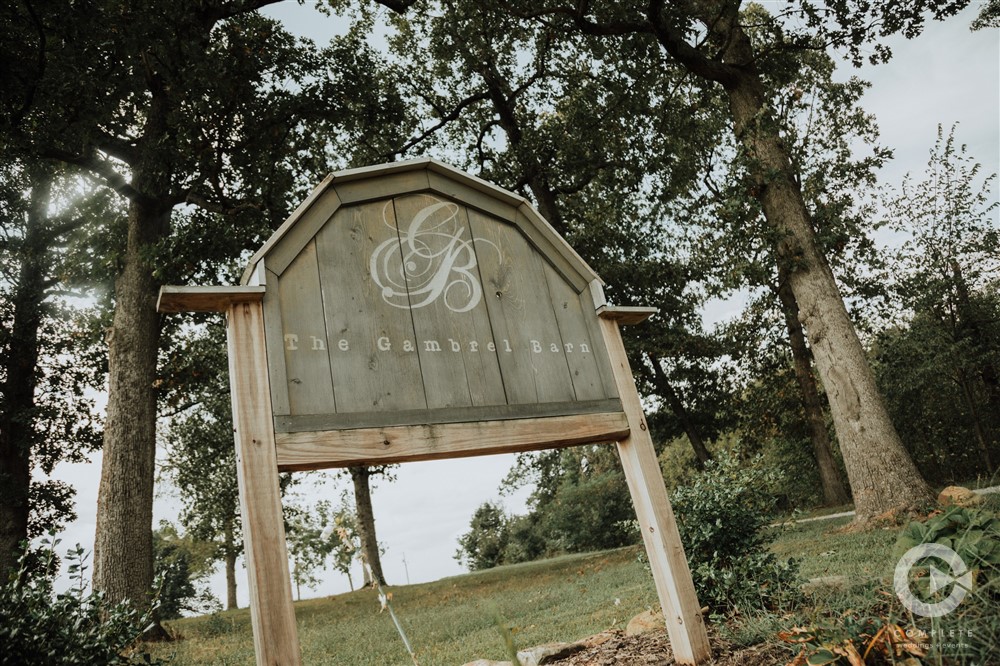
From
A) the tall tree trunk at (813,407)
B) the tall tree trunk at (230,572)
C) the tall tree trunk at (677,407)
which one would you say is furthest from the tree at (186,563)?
the tall tree trunk at (813,407)

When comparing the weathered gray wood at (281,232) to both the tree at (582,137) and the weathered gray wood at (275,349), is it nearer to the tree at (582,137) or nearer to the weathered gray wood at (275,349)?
the weathered gray wood at (275,349)

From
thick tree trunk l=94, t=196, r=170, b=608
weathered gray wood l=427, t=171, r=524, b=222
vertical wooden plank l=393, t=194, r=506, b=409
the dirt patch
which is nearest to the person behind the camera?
the dirt patch

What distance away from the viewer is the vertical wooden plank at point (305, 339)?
142 inches

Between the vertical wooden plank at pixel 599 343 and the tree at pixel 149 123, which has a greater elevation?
the tree at pixel 149 123

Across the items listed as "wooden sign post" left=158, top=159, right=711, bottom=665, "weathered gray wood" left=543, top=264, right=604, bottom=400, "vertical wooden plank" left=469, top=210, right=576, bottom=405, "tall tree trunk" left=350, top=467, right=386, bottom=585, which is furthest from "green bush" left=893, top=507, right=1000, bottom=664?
"tall tree trunk" left=350, top=467, right=386, bottom=585

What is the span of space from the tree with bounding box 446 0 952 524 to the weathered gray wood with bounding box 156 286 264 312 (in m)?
8.71

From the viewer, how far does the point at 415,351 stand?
13.3 feet

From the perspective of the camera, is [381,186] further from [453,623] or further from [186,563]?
[186,563]

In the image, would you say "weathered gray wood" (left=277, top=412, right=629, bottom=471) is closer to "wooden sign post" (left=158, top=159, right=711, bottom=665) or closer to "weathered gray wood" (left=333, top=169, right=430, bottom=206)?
"wooden sign post" (left=158, top=159, right=711, bottom=665)

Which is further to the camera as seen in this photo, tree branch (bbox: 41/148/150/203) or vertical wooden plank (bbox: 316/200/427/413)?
tree branch (bbox: 41/148/150/203)

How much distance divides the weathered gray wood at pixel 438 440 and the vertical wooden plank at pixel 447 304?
204 mm

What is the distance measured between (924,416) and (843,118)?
37.1 feet

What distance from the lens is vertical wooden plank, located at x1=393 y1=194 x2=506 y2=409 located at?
161 inches

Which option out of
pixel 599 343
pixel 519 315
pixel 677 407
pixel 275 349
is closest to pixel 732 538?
pixel 599 343
